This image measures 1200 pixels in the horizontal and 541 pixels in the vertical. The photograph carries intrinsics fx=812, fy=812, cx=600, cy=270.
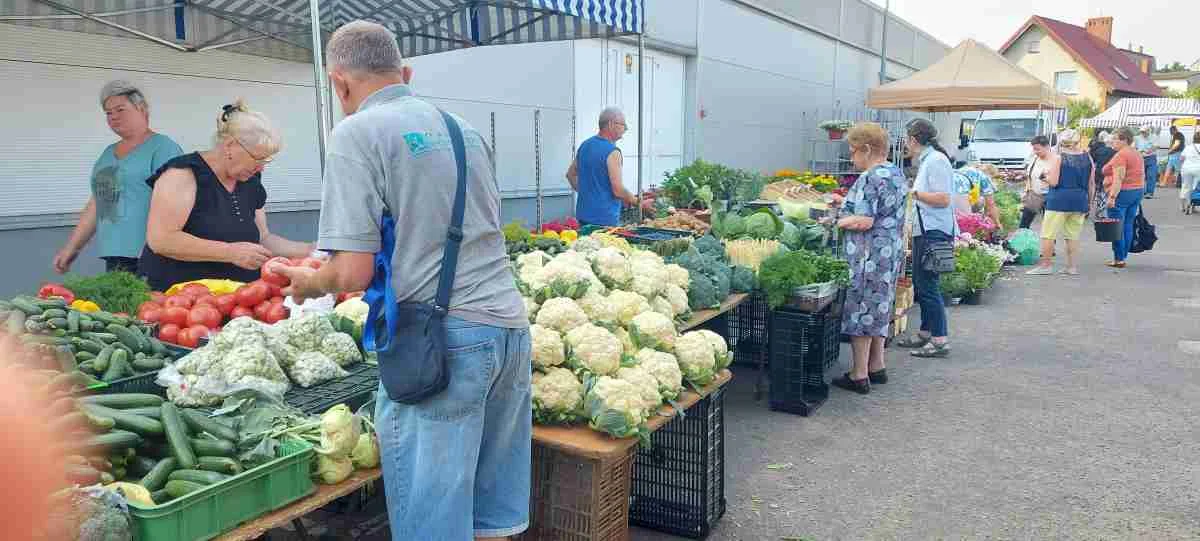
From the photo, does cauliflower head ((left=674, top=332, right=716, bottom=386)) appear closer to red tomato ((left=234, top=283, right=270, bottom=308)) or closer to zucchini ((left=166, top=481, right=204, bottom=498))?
red tomato ((left=234, top=283, right=270, bottom=308))

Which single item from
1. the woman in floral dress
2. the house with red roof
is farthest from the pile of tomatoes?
the house with red roof

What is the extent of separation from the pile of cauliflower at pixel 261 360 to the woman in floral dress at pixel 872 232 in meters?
3.76

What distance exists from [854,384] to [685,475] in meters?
2.68

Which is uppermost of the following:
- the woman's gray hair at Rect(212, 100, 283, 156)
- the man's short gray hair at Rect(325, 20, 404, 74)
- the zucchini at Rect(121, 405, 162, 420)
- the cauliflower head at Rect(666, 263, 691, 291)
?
the man's short gray hair at Rect(325, 20, 404, 74)

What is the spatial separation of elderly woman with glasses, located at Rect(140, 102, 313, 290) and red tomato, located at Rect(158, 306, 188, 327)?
2.04 feet

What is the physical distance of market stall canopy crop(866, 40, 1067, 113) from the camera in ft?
43.3

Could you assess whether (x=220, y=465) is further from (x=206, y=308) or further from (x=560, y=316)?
(x=560, y=316)

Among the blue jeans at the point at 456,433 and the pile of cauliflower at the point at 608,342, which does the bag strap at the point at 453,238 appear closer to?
the blue jeans at the point at 456,433

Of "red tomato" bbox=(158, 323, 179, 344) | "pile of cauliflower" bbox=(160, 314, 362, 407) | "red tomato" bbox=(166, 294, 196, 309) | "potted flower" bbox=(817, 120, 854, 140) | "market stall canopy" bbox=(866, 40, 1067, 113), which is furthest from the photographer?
"potted flower" bbox=(817, 120, 854, 140)

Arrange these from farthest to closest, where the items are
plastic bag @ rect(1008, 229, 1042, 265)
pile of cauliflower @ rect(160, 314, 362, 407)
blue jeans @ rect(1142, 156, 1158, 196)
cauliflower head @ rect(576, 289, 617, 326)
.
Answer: blue jeans @ rect(1142, 156, 1158, 196) → plastic bag @ rect(1008, 229, 1042, 265) → cauliflower head @ rect(576, 289, 617, 326) → pile of cauliflower @ rect(160, 314, 362, 407)

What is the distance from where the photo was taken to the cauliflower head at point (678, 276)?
4.93 metres

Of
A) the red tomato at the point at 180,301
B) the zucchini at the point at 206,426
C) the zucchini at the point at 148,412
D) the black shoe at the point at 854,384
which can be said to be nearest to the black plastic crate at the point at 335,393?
the zucchini at the point at 206,426

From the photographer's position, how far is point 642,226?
278 inches

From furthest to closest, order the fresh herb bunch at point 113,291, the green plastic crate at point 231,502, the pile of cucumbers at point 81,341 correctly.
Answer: the fresh herb bunch at point 113,291
the pile of cucumbers at point 81,341
the green plastic crate at point 231,502
